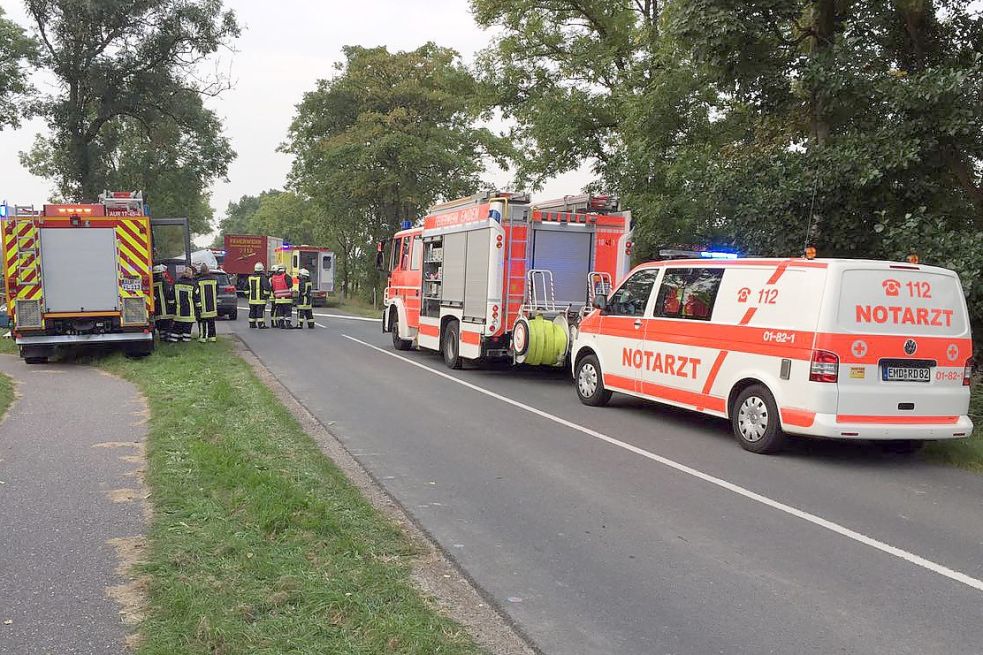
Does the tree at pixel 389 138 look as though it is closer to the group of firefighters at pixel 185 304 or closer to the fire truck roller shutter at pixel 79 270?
the group of firefighters at pixel 185 304

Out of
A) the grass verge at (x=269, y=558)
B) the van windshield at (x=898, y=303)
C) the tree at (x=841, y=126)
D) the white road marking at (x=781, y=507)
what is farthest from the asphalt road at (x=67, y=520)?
the tree at (x=841, y=126)

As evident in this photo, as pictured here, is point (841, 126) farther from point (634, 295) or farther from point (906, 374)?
point (906, 374)

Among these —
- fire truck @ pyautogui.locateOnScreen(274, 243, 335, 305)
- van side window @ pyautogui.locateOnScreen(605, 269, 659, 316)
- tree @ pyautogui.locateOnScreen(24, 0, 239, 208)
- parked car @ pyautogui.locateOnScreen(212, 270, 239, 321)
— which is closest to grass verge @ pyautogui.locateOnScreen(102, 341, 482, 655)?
van side window @ pyautogui.locateOnScreen(605, 269, 659, 316)

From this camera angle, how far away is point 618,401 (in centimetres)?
1105

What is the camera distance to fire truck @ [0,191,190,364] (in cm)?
1334

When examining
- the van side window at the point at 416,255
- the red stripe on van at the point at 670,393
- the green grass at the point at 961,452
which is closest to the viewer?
the green grass at the point at 961,452

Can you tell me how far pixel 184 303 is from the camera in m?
16.0

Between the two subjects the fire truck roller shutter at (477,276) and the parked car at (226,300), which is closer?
the fire truck roller shutter at (477,276)

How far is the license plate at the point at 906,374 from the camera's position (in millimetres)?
7402

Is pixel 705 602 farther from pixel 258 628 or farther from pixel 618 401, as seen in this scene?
pixel 618 401

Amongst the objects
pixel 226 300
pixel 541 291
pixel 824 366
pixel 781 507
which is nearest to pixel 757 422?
pixel 824 366

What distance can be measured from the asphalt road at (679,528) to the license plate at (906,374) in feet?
2.77

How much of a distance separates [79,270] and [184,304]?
256cm

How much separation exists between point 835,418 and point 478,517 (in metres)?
3.57
